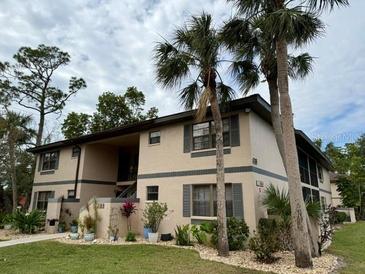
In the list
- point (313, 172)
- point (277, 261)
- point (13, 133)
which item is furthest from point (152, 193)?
point (313, 172)

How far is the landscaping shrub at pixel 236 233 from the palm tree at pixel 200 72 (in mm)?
1246

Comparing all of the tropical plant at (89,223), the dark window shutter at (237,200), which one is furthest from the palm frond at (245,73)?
the tropical plant at (89,223)

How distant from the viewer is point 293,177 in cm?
840

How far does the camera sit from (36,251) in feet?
33.8

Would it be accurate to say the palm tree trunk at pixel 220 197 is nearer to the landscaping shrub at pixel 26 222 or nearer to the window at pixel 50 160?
the landscaping shrub at pixel 26 222

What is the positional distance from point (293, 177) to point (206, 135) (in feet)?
19.1

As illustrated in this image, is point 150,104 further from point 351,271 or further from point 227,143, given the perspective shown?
point 351,271

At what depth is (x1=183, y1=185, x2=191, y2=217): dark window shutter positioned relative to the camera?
13.2 meters

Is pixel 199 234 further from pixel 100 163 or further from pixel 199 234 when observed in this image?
pixel 100 163

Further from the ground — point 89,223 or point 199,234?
point 89,223

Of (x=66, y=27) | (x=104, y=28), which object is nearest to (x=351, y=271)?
(x=104, y=28)

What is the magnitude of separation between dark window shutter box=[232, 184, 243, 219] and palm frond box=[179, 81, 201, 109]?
3.96 metres

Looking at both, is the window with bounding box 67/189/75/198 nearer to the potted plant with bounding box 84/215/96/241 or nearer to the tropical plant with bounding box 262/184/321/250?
the potted plant with bounding box 84/215/96/241

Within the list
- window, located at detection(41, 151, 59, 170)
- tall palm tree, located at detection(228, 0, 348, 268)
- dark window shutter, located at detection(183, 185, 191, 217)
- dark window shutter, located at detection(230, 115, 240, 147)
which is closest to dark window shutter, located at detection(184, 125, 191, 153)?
dark window shutter, located at detection(183, 185, 191, 217)
